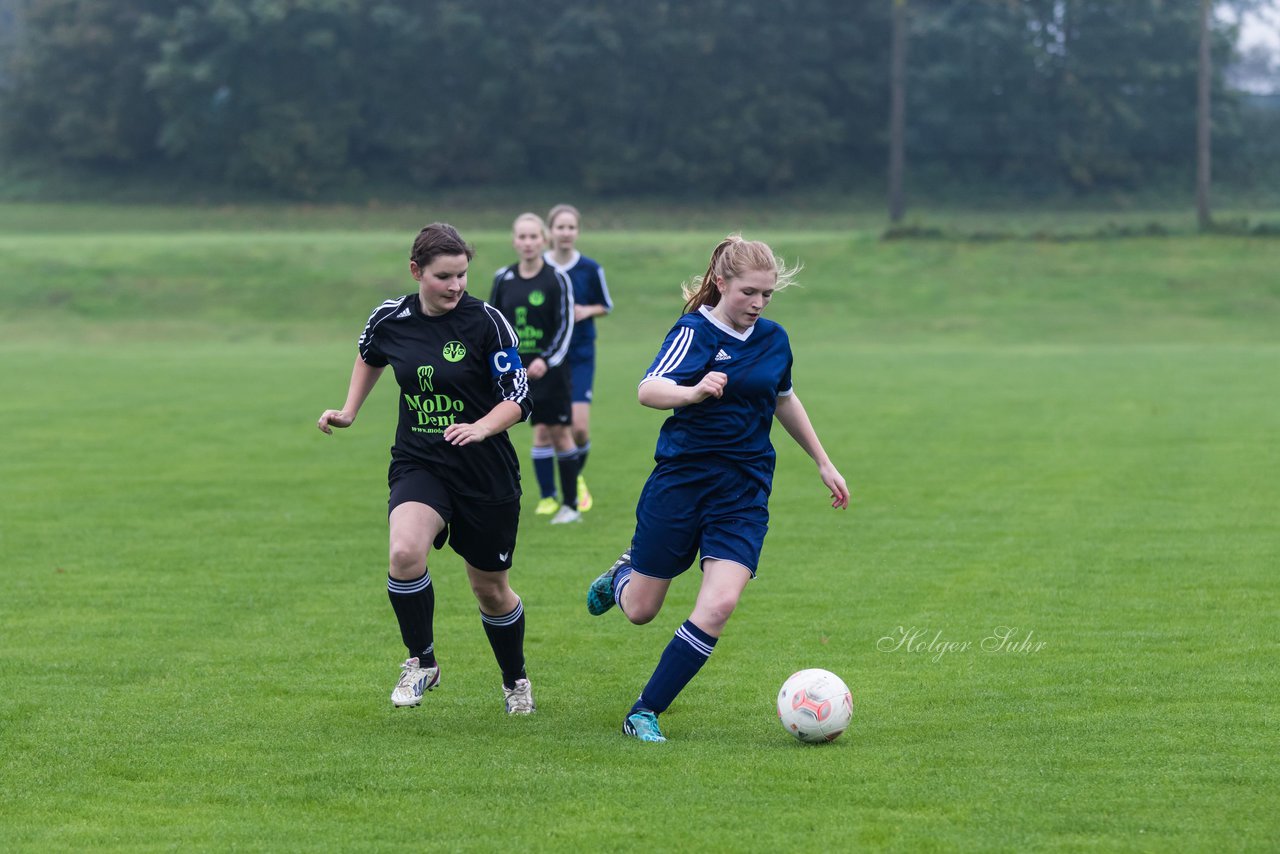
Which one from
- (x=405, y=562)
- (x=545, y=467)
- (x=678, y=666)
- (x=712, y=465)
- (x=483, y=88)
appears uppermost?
(x=483, y=88)

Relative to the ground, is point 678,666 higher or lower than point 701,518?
lower

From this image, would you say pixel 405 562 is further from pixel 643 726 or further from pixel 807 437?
pixel 807 437

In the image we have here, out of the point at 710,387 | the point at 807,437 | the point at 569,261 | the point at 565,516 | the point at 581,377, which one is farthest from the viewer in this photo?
the point at 581,377

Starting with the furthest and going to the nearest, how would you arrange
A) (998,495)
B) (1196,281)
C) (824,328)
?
1. (1196,281)
2. (824,328)
3. (998,495)

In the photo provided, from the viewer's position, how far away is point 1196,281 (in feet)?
114

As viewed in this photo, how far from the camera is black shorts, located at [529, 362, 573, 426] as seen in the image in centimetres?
1163

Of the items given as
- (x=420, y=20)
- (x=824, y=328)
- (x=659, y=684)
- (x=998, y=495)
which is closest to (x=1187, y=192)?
(x=824, y=328)

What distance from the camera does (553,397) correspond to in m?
11.6

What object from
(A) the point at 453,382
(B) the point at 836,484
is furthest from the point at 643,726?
(A) the point at 453,382

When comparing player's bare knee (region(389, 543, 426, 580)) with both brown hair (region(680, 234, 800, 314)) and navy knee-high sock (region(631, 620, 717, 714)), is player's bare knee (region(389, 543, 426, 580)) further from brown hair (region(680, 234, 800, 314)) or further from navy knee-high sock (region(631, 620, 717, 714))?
brown hair (region(680, 234, 800, 314))

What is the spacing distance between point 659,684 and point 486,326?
5.21 feet

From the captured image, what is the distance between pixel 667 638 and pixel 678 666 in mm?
1924

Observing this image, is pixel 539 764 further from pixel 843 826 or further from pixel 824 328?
pixel 824 328

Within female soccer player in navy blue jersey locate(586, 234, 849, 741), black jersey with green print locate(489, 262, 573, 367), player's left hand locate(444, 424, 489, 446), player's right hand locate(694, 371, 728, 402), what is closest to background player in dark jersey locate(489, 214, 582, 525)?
black jersey with green print locate(489, 262, 573, 367)
